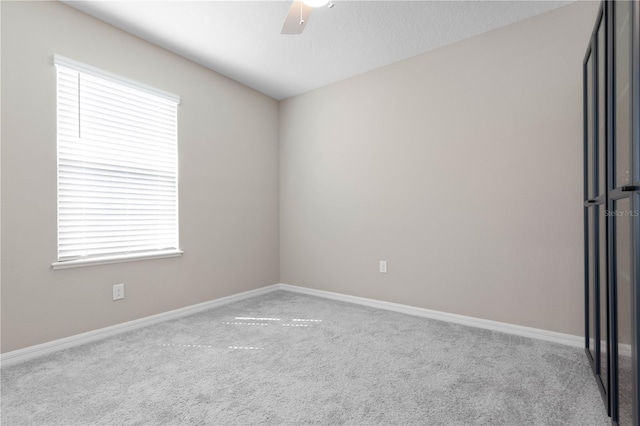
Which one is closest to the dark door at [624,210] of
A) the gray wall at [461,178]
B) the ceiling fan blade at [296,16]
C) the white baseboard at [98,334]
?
the gray wall at [461,178]

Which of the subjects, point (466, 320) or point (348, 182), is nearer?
point (466, 320)

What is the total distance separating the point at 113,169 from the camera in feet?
8.85

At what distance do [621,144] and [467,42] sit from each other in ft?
6.39

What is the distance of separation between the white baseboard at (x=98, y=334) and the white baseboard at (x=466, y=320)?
46.1 inches

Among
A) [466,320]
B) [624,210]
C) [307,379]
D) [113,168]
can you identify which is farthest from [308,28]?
[466,320]

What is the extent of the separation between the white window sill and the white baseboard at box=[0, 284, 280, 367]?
52 cm

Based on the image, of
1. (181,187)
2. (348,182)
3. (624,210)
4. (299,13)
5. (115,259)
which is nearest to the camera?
(624,210)

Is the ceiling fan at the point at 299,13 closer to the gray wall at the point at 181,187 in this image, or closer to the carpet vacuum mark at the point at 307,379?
the gray wall at the point at 181,187

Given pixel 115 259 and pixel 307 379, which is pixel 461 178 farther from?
pixel 115 259

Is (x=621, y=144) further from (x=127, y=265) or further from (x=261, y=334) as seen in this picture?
(x=127, y=265)

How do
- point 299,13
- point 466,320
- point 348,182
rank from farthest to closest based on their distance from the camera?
point 348,182 < point 466,320 < point 299,13


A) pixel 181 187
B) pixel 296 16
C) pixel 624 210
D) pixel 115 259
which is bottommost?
pixel 115 259

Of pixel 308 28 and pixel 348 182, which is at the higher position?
pixel 308 28

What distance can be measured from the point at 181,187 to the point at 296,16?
6.56 feet
